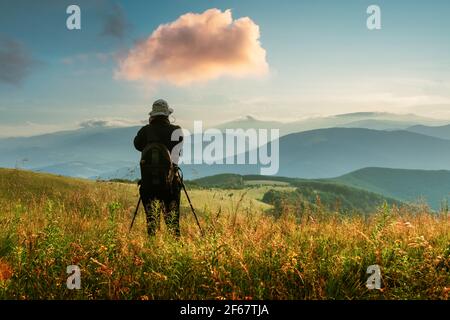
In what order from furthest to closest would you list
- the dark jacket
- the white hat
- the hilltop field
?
1. the white hat
2. the dark jacket
3. the hilltop field

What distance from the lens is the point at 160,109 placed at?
29.7 feet

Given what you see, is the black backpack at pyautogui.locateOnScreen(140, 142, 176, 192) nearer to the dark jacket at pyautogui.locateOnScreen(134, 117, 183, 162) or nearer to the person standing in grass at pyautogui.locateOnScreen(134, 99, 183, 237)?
the person standing in grass at pyautogui.locateOnScreen(134, 99, 183, 237)

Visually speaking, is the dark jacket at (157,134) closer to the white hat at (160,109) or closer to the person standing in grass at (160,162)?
the person standing in grass at (160,162)

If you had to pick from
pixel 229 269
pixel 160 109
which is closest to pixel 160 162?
pixel 160 109

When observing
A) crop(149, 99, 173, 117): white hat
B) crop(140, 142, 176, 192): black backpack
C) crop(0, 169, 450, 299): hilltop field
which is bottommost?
crop(0, 169, 450, 299): hilltop field

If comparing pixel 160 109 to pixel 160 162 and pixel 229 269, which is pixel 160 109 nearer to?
pixel 160 162

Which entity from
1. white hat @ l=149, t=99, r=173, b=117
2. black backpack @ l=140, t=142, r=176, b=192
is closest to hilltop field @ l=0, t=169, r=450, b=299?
black backpack @ l=140, t=142, r=176, b=192

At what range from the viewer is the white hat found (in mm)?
9031

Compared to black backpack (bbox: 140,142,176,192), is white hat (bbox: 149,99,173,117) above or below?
above

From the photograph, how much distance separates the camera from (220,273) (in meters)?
5.37

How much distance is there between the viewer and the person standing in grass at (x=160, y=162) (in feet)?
28.4

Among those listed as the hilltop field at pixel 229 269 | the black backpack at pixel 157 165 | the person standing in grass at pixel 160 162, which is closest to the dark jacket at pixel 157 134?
the person standing in grass at pixel 160 162
